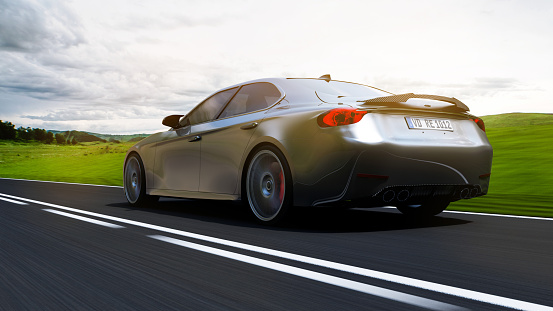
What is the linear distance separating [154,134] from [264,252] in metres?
4.79

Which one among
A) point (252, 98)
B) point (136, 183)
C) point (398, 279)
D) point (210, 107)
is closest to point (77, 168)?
point (136, 183)

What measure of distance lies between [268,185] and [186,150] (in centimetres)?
191

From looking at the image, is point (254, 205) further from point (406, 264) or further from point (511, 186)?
point (511, 186)

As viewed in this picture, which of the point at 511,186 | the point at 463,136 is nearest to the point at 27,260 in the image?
the point at 463,136

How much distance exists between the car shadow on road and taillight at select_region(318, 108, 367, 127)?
107 cm

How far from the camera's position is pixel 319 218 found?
282 inches

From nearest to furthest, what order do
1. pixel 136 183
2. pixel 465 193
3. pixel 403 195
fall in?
pixel 403 195, pixel 465 193, pixel 136 183

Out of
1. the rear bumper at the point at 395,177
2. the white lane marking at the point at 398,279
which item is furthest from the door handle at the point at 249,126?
the white lane marking at the point at 398,279

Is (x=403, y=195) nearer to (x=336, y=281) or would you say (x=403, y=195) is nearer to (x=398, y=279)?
(x=398, y=279)

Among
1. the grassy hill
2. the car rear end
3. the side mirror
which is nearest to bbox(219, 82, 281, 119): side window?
the side mirror

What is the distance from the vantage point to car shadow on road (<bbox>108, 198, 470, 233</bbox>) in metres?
6.25

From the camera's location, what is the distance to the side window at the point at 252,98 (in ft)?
22.4

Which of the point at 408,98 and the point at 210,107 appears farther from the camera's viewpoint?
the point at 210,107

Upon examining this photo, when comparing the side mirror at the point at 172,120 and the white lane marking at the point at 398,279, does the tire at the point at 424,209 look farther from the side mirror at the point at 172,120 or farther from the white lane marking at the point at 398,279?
the side mirror at the point at 172,120
